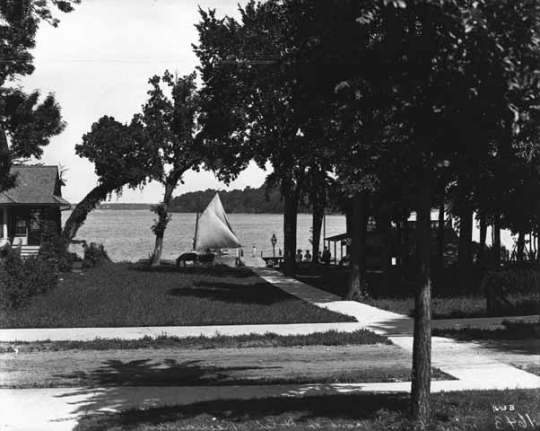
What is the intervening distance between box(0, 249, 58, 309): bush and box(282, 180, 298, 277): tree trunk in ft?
46.0

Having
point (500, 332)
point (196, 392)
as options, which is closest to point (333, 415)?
point (196, 392)

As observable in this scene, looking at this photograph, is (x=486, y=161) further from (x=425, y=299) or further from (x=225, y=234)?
(x=225, y=234)

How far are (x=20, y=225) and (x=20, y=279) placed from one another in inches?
895

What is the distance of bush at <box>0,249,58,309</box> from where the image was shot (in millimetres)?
19078

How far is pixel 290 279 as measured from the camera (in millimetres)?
34562

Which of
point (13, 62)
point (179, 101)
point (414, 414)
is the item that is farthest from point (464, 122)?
point (179, 101)

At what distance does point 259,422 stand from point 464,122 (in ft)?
12.9

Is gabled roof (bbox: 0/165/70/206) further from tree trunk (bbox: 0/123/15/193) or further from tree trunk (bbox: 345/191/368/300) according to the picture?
tree trunk (bbox: 345/191/368/300)

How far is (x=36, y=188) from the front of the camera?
1667 inches

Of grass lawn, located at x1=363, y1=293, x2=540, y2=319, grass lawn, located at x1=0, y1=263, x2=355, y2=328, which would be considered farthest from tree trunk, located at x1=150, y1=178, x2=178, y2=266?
grass lawn, located at x1=363, y1=293, x2=540, y2=319

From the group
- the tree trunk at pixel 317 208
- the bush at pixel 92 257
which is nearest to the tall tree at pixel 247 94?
the tree trunk at pixel 317 208

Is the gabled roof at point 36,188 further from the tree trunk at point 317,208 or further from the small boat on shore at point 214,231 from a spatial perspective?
the tree trunk at point 317,208

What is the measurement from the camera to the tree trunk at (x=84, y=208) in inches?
1738

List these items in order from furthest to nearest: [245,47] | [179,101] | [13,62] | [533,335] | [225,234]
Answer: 1. [225,234]
2. [179,101]
3. [245,47]
4. [13,62]
5. [533,335]
